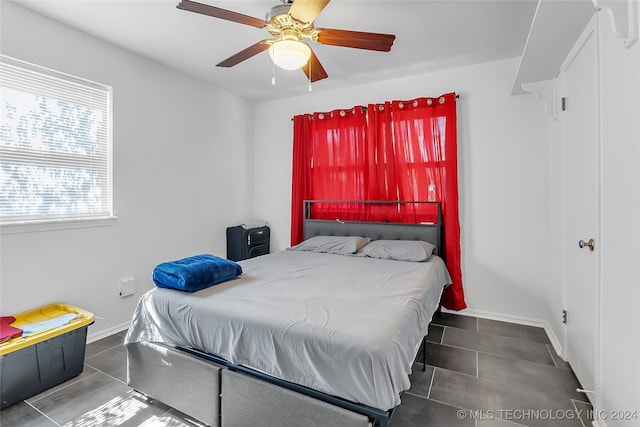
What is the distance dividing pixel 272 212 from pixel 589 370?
3557 mm

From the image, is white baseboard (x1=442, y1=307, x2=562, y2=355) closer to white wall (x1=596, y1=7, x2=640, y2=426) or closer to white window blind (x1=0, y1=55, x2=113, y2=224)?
white wall (x1=596, y1=7, x2=640, y2=426)

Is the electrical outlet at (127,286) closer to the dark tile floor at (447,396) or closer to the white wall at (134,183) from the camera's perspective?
the white wall at (134,183)

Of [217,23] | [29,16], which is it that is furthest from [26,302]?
[217,23]

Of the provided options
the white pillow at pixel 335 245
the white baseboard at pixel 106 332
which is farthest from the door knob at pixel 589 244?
the white baseboard at pixel 106 332

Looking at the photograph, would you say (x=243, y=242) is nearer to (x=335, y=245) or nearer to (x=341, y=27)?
(x=335, y=245)

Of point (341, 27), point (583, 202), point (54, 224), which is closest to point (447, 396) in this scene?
point (583, 202)

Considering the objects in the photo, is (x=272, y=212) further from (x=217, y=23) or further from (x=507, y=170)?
(x=507, y=170)

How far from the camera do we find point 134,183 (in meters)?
2.90

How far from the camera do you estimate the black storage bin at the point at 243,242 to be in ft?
12.6

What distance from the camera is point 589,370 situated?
174 centimetres

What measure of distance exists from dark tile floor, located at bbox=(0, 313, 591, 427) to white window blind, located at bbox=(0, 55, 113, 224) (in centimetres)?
124

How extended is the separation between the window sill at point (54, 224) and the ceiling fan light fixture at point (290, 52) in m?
2.08

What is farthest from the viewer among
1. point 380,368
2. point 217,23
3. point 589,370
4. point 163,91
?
point 163,91

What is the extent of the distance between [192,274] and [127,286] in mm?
1479
